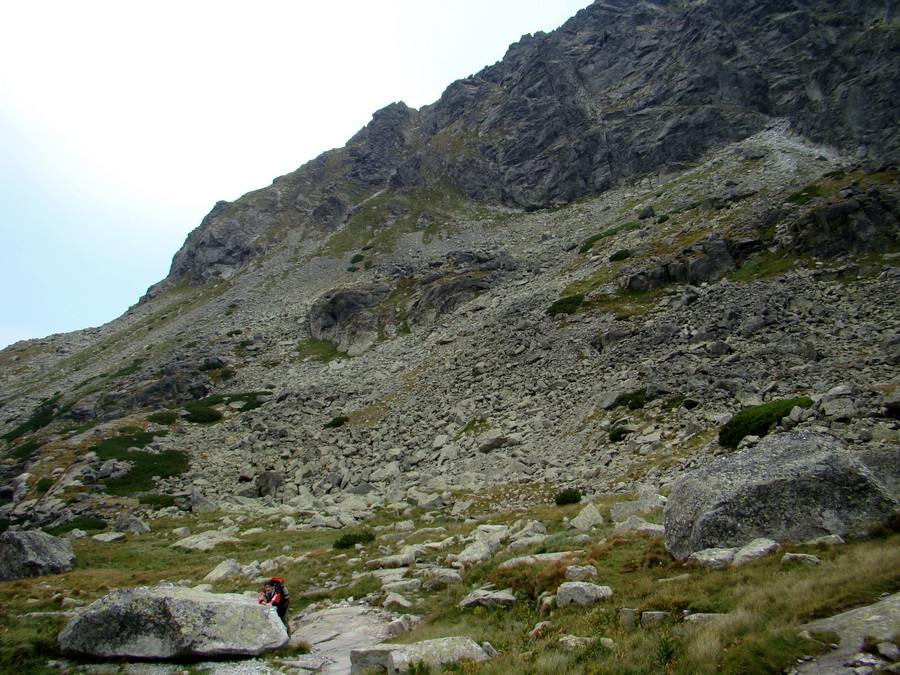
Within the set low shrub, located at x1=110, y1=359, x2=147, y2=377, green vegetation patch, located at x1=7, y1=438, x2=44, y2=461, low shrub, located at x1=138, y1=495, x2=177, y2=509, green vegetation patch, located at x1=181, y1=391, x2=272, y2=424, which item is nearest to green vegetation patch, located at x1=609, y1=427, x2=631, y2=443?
low shrub, located at x1=138, y1=495, x2=177, y2=509

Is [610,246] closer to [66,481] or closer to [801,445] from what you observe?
[801,445]

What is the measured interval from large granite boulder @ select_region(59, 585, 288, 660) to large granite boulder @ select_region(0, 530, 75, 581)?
1199 cm

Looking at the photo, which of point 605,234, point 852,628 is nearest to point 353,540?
point 852,628

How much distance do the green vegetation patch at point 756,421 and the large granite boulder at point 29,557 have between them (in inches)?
1062

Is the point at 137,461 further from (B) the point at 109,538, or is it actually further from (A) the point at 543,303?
(A) the point at 543,303

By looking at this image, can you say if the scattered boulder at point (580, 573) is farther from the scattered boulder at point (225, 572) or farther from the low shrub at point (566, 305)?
the low shrub at point (566, 305)

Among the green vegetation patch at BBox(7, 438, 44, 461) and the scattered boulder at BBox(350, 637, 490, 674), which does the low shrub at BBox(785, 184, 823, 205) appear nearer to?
the scattered boulder at BBox(350, 637, 490, 674)

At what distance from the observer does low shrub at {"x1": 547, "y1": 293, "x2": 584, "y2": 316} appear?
134 ft

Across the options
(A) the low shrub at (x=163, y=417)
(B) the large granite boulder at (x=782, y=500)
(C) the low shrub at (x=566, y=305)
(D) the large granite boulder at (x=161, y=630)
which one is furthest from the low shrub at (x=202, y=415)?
(B) the large granite boulder at (x=782, y=500)

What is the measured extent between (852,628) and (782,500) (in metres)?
4.62

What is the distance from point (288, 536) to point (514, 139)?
111 metres

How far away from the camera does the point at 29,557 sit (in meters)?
16.9

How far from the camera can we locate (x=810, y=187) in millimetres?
42500

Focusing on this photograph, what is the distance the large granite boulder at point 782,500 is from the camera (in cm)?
Result: 880
